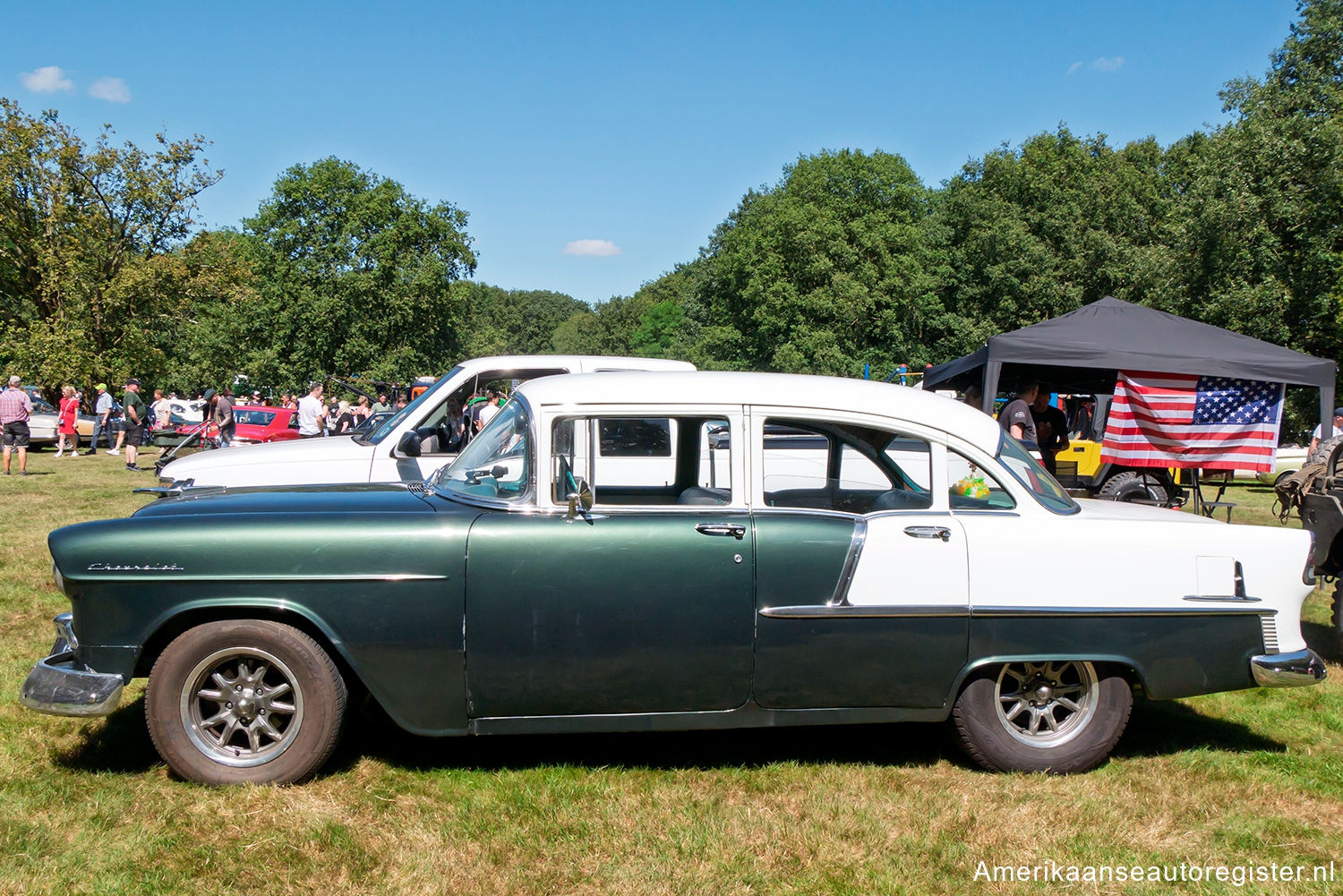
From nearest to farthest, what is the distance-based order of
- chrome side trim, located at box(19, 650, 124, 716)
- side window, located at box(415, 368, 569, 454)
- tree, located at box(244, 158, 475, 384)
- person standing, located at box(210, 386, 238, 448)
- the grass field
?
the grass field → chrome side trim, located at box(19, 650, 124, 716) → side window, located at box(415, 368, 569, 454) → person standing, located at box(210, 386, 238, 448) → tree, located at box(244, 158, 475, 384)

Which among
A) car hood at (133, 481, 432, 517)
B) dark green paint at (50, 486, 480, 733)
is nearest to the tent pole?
car hood at (133, 481, 432, 517)

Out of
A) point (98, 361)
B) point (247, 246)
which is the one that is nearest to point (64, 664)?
point (98, 361)

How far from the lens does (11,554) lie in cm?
933

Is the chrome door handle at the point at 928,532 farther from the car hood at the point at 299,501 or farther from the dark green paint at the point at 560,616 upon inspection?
the car hood at the point at 299,501

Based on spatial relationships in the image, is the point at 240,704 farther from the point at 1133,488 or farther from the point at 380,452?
the point at 1133,488

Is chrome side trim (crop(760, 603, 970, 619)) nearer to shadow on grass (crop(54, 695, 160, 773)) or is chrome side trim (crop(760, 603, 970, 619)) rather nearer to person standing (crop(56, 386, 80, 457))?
shadow on grass (crop(54, 695, 160, 773))

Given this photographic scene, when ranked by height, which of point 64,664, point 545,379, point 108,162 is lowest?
point 64,664

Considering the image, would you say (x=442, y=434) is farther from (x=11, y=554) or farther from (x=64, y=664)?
(x=11, y=554)

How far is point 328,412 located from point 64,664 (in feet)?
62.6

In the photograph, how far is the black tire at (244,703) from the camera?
3.94 metres

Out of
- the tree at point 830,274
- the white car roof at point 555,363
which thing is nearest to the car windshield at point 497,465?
the white car roof at point 555,363

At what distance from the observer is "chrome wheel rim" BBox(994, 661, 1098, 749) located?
438 cm

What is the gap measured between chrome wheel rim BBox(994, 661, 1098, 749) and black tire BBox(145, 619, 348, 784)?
112 inches

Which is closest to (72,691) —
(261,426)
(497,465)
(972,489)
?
(497,465)
